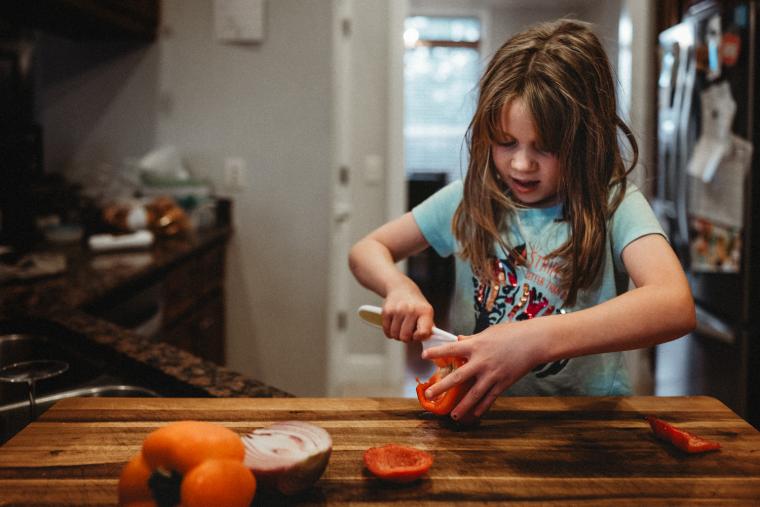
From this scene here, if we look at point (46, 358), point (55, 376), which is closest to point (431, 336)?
point (55, 376)

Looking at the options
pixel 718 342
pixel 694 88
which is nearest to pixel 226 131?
pixel 694 88

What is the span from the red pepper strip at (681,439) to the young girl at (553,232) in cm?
10

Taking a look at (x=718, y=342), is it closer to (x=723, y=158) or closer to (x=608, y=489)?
(x=723, y=158)

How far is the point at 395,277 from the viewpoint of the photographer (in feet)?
4.09

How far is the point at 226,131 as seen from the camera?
3297 mm

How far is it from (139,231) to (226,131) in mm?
728

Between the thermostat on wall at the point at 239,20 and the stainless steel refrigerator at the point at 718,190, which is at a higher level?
the thermostat on wall at the point at 239,20

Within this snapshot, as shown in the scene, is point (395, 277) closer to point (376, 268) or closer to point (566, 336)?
point (376, 268)

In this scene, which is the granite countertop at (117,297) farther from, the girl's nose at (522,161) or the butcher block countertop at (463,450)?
the girl's nose at (522,161)

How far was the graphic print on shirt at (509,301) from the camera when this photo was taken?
125 centimetres

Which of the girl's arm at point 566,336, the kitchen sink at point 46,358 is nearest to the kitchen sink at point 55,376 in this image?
the kitchen sink at point 46,358

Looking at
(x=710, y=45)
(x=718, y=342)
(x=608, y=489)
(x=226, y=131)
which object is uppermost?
(x=710, y=45)

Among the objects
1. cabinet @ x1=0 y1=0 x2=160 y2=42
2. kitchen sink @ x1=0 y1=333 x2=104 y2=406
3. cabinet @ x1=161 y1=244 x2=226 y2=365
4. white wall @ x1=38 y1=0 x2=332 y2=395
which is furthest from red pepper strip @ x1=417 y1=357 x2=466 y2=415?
white wall @ x1=38 y1=0 x2=332 y2=395

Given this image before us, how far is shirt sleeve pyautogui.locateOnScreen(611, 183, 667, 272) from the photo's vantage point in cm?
112
